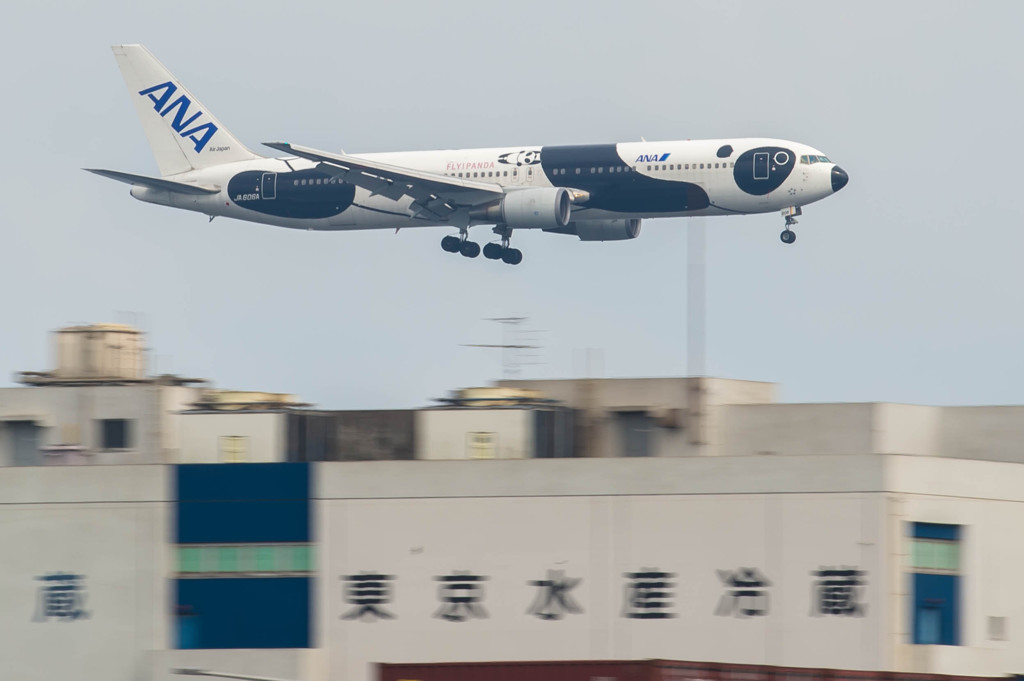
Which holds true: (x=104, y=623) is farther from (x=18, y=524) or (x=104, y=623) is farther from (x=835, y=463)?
→ (x=835, y=463)

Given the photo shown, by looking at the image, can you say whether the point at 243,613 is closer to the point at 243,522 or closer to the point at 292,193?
the point at 243,522

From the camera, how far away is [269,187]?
72250 mm

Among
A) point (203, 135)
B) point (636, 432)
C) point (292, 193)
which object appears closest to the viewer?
point (636, 432)

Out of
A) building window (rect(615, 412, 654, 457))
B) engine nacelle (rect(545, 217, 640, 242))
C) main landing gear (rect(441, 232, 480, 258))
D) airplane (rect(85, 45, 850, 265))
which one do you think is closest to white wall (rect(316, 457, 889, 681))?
building window (rect(615, 412, 654, 457))

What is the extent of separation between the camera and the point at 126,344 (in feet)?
191

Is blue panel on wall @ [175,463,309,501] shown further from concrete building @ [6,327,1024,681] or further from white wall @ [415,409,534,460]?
white wall @ [415,409,534,460]

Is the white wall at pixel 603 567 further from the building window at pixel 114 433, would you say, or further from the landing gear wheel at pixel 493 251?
the landing gear wheel at pixel 493 251

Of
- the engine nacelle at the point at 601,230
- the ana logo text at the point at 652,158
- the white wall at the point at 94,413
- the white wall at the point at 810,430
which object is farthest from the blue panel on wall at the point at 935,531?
the engine nacelle at the point at 601,230

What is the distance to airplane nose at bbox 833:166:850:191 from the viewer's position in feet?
217

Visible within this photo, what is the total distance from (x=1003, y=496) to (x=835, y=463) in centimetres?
617

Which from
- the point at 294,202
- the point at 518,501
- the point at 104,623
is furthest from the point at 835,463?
the point at 294,202

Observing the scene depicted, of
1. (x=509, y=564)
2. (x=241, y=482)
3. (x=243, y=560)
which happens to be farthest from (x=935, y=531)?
(x=241, y=482)

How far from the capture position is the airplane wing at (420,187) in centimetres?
6769

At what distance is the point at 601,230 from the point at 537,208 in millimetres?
5711
